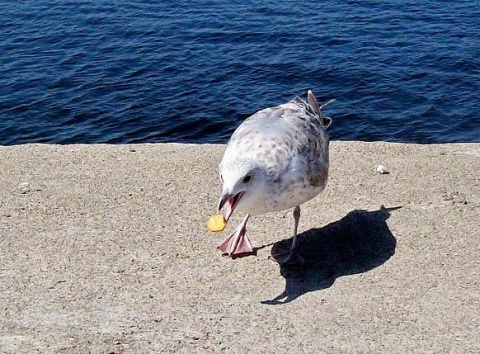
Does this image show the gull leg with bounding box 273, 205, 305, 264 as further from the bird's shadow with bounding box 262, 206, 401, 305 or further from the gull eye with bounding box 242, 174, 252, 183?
the gull eye with bounding box 242, 174, 252, 183

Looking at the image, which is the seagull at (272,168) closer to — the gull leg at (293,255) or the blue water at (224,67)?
the gull leg at (293,255)

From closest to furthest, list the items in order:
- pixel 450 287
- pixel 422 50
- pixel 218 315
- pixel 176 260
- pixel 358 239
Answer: pixel 218 315
pixel 450 287
pixel 176 260
pixel 358 239
pixel 422 50

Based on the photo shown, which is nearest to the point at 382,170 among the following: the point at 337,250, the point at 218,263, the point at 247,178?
the point at 337,250

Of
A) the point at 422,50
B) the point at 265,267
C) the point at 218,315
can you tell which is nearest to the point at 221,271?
the point at 265,267

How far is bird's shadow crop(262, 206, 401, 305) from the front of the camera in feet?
22.4

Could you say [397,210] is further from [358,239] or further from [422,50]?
[422,50]

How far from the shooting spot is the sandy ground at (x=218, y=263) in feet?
19.6

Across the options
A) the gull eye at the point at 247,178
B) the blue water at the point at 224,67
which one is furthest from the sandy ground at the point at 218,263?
the blue water at the point at 224,67

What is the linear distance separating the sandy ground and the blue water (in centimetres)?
343

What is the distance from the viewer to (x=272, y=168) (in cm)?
657

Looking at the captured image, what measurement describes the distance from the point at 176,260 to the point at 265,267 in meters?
0.72

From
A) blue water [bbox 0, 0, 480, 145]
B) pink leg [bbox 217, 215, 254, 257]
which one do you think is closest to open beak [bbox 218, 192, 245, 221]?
pink leg [bbox 217, 215, 254, 257]

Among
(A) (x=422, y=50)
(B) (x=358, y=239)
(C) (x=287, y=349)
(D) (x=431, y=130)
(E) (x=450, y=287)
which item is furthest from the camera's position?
Result: (A) (x=422, y=50)

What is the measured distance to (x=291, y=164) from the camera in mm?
6750
